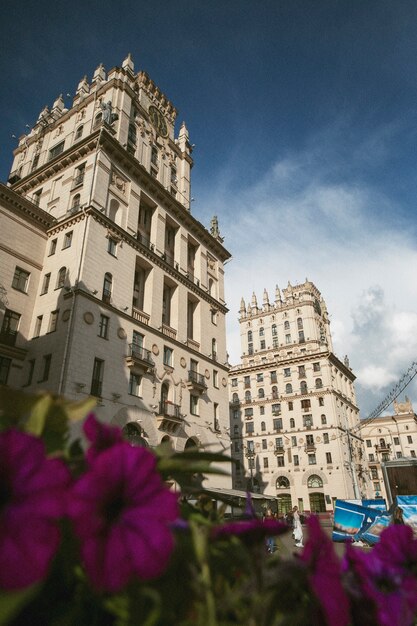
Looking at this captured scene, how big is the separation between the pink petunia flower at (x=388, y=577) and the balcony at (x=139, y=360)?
68.7 feet

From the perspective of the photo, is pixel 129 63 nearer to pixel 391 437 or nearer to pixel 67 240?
pixel 67 240

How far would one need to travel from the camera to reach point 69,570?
1.85 ft

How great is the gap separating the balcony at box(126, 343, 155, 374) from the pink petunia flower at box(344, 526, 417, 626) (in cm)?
2094

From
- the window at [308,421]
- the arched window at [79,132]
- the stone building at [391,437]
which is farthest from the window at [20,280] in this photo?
the stone building at [391,437]

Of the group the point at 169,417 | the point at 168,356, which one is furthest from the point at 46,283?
the point at 169,417

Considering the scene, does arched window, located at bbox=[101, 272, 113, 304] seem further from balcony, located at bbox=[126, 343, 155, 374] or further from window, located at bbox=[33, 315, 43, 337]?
window, located at bbox=[33, 315, 43, 337]

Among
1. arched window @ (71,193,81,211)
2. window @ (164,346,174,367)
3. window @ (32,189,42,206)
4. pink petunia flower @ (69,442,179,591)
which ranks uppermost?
window @ (32,189,42,206)

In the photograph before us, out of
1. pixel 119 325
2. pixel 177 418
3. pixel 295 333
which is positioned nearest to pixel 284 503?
pixel 295 333

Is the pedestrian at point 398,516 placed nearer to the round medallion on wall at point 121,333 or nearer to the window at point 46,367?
the round medallion on wall at point 121,333

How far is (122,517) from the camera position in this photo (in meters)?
0.56

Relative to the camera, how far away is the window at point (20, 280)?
21547mm

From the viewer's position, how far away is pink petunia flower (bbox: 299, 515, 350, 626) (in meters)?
0.58

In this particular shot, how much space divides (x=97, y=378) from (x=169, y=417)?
5148 millimetres

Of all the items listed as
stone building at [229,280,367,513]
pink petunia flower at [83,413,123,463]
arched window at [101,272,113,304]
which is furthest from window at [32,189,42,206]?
stone building at [229,280,367,513]
